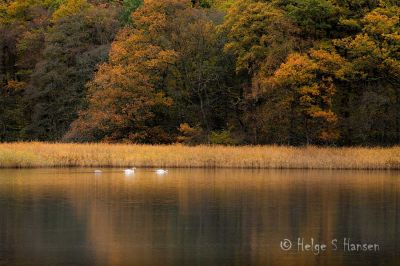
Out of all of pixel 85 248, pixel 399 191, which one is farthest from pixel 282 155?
pixel 85 248

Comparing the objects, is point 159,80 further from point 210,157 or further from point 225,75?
point 210,157

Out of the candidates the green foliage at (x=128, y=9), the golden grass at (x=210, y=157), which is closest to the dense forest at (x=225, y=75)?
the green foliage at (x=128, y=9)

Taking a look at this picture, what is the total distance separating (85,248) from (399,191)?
14.9 metres

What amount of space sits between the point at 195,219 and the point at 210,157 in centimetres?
1958

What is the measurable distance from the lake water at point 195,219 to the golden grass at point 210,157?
5780 millimetres

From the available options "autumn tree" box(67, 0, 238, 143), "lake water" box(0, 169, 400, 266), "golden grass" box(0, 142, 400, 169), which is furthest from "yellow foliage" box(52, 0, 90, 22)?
"lake water" box(0, 169, 400, 266)

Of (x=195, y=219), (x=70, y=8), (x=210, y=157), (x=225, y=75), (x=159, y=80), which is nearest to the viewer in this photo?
(x=195, y=219)

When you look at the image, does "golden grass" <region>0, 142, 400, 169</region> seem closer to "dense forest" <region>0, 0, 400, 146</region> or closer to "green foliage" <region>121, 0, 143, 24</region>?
"dense forest" <region>0, 0, 400, 146</region>

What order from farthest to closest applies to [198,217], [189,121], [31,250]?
[189,121] < [198,217] < [31,250]

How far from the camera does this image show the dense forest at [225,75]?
45.4 metres

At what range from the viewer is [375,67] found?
4594 centimetres

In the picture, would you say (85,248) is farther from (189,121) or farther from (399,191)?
(189,121)

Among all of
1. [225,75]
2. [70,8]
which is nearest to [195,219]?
[225,75]

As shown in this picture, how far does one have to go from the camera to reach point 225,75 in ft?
175
